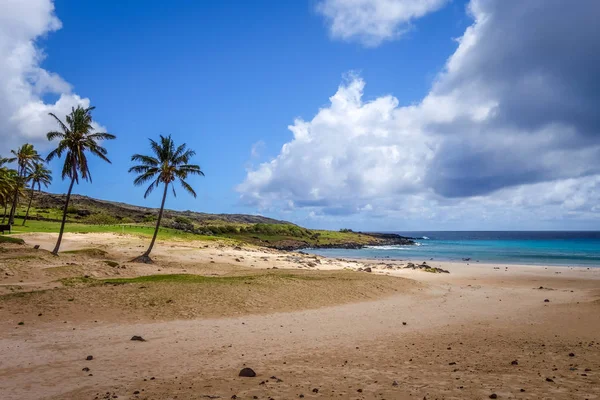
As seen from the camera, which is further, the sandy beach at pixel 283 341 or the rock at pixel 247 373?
the rock at pixel 247 373

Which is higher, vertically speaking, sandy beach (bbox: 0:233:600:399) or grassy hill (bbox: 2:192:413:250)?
grassy hill (bbox: 2:192:413:250)

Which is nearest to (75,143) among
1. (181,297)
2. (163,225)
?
(181,297)

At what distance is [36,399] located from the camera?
7.39m

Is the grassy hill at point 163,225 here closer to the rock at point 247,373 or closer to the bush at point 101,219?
the bush at point 101,219

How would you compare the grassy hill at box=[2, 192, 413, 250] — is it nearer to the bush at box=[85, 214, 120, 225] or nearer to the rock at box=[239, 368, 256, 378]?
the bush at box=[85, 214, 120, 225]

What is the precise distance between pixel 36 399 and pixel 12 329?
22.2 ft

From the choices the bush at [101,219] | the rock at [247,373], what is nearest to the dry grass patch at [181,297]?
the rock at [247,373]

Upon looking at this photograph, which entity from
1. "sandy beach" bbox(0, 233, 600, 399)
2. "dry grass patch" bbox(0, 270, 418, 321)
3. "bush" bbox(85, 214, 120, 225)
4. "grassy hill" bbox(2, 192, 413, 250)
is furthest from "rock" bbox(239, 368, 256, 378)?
"bush" bbox(85, 214, 120, 225)

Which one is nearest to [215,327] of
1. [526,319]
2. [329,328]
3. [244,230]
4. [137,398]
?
[329,328]

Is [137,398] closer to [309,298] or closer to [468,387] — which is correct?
[468,387]

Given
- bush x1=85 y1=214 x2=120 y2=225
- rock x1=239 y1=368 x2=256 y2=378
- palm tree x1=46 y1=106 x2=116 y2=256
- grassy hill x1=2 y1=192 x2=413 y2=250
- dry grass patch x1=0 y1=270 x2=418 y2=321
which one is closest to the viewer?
rock x1=239 y1=368 x2=256 y2=378

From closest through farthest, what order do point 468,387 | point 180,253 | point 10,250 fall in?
1. point 468,387
2. point 10,250
3. point 180,253

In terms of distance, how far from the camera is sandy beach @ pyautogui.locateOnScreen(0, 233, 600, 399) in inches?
320

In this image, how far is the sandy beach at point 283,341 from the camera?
8.12 metres
